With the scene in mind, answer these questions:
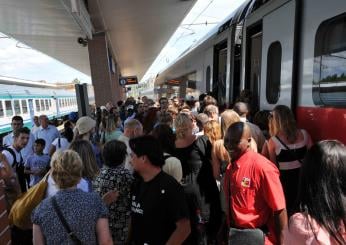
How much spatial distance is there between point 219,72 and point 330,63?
552cm

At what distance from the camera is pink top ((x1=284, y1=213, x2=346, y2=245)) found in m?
1.56

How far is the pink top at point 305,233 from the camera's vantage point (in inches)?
61.6

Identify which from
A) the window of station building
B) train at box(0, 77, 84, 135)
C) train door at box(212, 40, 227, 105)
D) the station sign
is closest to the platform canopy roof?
train door at box(212, 40, 227, 105)

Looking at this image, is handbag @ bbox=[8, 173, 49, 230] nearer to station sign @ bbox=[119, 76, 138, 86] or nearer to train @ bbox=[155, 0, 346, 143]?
train @ bbox=[155, 0, 346, 143]

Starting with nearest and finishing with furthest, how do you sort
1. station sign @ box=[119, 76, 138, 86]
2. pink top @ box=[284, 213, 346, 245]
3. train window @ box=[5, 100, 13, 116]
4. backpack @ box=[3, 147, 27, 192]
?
pink top @ box=[284, 213, 346, 245], backpack @ box=[3, 147, 27, 192], train window @ box=[5, 100, 13, 116], station sign @ box=[119, 76, 138, 86]

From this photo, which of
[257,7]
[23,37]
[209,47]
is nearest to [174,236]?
[257,7]

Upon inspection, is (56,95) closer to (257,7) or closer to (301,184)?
(257,7)

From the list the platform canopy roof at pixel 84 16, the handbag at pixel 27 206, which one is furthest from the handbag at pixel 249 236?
the platform canopy roof at pixel 84 16

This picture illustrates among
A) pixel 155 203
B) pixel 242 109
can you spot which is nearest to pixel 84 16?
pixel 242 109

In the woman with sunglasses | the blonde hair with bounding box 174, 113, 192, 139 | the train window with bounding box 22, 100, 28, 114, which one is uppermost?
the blonde hair with bounding box 174, 113, 192, 139

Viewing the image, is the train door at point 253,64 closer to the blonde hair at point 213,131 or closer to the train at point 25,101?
the blonde hair at point 213,131

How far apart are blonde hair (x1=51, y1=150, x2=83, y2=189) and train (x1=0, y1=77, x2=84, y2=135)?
1669cm

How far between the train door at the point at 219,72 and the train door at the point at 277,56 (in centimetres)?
321

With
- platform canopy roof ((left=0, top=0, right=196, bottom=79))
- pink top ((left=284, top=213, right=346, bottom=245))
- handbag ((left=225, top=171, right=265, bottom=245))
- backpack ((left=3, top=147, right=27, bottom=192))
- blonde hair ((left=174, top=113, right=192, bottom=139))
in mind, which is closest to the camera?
pink top ((left=284, top=213, right=346, bottom=245))
